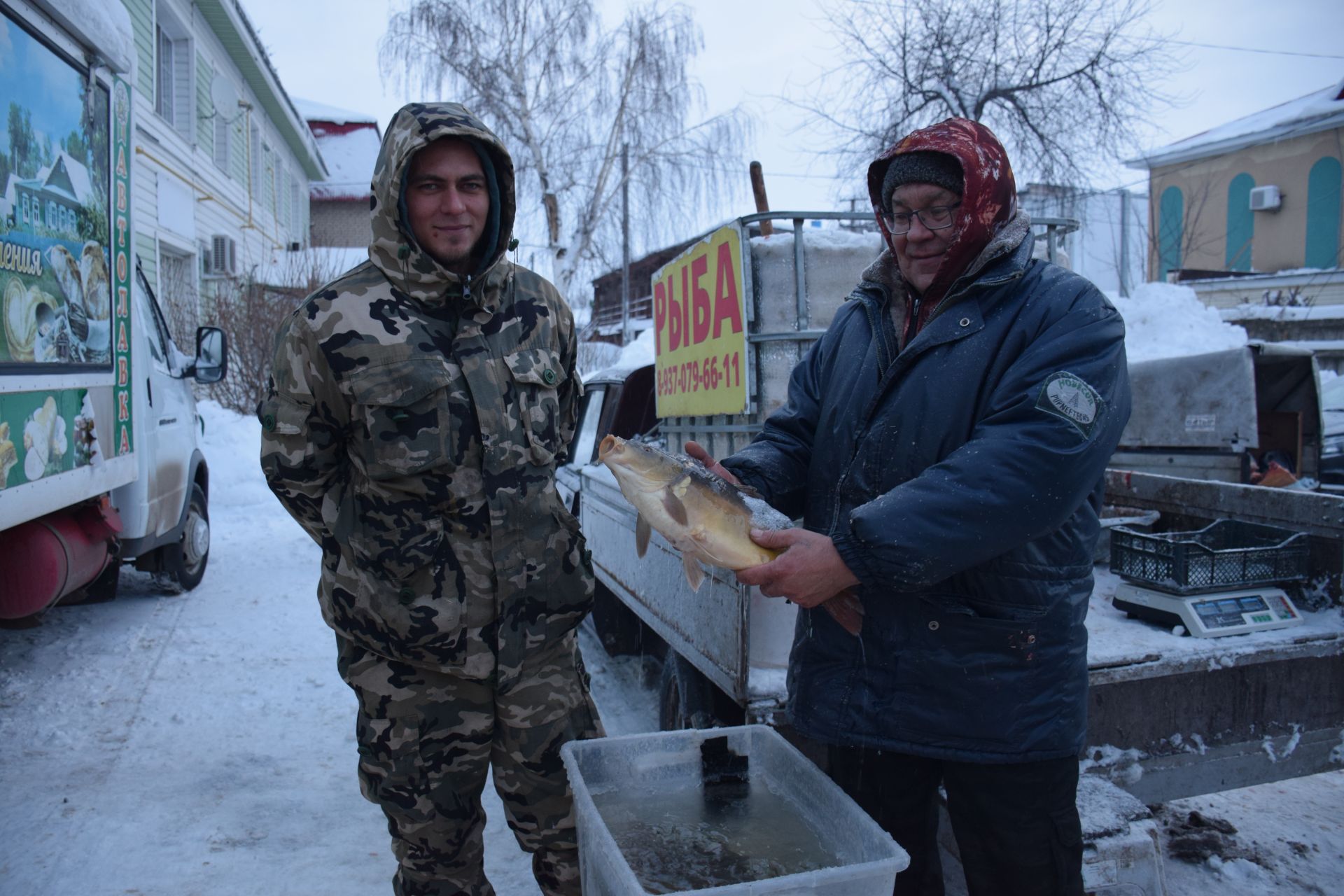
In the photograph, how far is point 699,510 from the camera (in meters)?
2.01

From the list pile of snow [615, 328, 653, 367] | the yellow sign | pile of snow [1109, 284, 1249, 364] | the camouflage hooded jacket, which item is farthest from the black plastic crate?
pile of snow [615, 328, 653, 367]

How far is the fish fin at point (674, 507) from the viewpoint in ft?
6.66

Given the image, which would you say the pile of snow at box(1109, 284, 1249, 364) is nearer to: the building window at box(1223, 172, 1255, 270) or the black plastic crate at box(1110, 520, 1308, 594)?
the building window at box(1223, 172, 1255, 270)

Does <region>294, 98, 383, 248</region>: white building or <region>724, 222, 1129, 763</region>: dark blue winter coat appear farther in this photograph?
<region>294, 98, 383, 248</region>: white building

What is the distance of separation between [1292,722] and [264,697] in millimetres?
4774

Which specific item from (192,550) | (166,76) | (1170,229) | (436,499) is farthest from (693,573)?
(1170,229)

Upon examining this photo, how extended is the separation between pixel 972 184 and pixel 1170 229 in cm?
Result: 2985

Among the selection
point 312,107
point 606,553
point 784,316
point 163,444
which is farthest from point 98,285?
point 312,107

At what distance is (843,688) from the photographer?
2.07 m

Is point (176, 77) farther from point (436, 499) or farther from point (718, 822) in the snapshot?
point (718, 822)

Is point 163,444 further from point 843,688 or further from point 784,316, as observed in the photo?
point 843,688

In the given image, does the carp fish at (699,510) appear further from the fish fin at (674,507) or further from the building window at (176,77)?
the building window at (176,77)

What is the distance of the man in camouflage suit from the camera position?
2264 mm

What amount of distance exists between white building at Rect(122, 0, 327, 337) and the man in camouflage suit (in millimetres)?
10135
